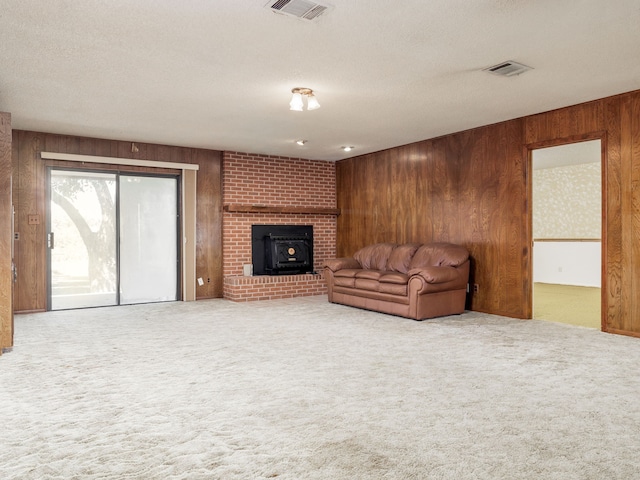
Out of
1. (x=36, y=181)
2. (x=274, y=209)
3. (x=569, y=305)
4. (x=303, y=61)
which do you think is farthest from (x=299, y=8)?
(x=569, y=305)

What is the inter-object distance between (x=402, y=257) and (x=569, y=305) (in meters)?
2.42

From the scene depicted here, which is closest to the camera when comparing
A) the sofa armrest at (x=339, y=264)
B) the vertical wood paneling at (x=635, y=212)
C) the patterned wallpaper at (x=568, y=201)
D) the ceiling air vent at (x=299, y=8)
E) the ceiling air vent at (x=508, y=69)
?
the ceiling air vent at (x=299, y=8)

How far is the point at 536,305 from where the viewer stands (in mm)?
6449

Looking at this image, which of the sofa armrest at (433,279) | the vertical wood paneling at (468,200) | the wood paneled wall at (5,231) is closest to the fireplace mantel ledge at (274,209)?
the vertical wood paneling at (468,200)

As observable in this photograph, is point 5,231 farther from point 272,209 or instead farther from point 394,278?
point 272,209

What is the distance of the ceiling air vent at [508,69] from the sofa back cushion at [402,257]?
113 inches

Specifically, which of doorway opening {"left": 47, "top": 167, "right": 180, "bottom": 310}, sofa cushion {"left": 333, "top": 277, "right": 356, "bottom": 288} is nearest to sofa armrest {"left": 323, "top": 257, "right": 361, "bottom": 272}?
sofa cushion {"left": 333, "top": 277, "right": 356, "bottom": 288}

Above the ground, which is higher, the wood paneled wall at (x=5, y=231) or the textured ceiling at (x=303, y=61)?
the textured ceiling at (x=303, y=61)

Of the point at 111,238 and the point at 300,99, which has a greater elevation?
the point at 300,99

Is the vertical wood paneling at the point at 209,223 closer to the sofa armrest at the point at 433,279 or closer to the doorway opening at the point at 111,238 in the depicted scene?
the doorway opening at the point at 111,238

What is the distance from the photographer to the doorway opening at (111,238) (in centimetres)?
626

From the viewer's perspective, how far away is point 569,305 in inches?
253

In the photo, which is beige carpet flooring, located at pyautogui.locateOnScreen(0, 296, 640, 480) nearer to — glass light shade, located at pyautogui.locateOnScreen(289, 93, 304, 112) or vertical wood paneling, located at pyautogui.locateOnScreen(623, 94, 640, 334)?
vertical wood paneling, located at pyautogui.locateOnScreen(623, 94, 640, 334)

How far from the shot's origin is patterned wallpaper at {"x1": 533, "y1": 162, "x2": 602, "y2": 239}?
8867mm
